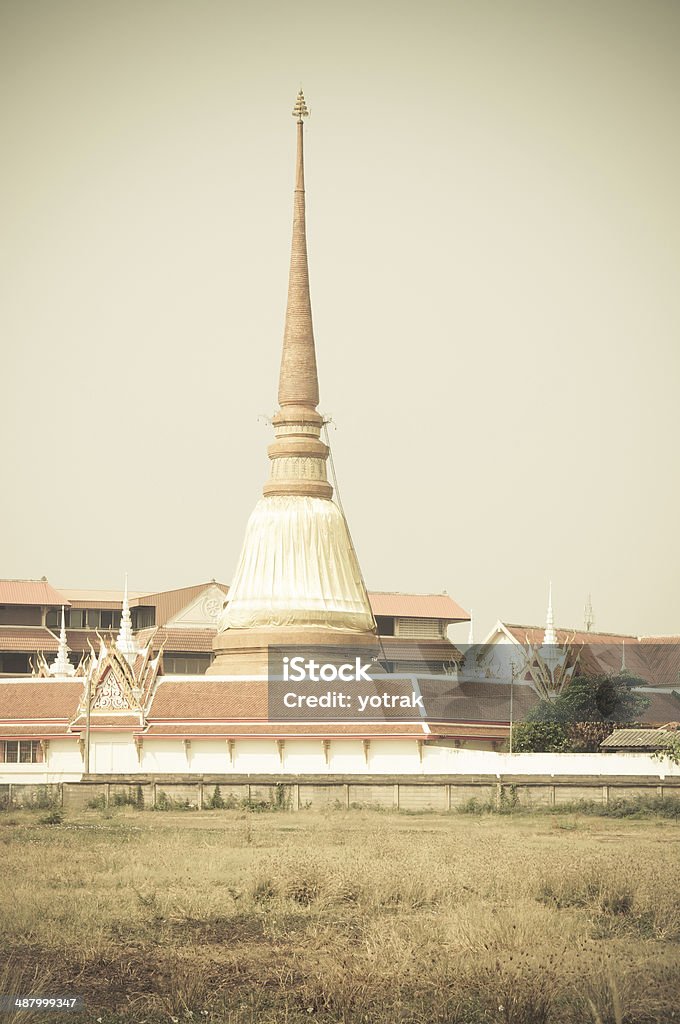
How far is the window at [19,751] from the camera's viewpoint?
165 feet

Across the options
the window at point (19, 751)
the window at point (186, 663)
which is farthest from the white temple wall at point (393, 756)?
the window at point (186, 663)

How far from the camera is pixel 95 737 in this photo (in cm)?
4944

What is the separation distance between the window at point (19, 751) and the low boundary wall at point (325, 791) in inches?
408

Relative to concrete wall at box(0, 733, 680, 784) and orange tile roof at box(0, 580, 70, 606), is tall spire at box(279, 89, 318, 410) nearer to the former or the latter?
concrete wall at box(0, 733, 680, 784)

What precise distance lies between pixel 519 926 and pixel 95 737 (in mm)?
33086

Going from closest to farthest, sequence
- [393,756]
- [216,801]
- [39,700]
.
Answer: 1. [216,801]
2. [393,756]
3. [39,700]

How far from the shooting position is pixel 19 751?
50625 mm

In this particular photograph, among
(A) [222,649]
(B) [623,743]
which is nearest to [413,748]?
(B) [623,743]

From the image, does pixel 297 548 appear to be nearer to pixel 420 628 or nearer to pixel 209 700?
pixel 209 700

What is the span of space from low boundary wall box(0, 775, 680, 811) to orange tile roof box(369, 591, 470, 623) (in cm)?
3527

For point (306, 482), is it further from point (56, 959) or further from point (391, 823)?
point (56, 959)

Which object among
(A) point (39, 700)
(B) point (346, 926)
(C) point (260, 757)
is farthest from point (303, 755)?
(B) point (346, 926)

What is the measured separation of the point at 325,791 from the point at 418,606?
37.8 metres

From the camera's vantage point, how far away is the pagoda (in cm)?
5459
